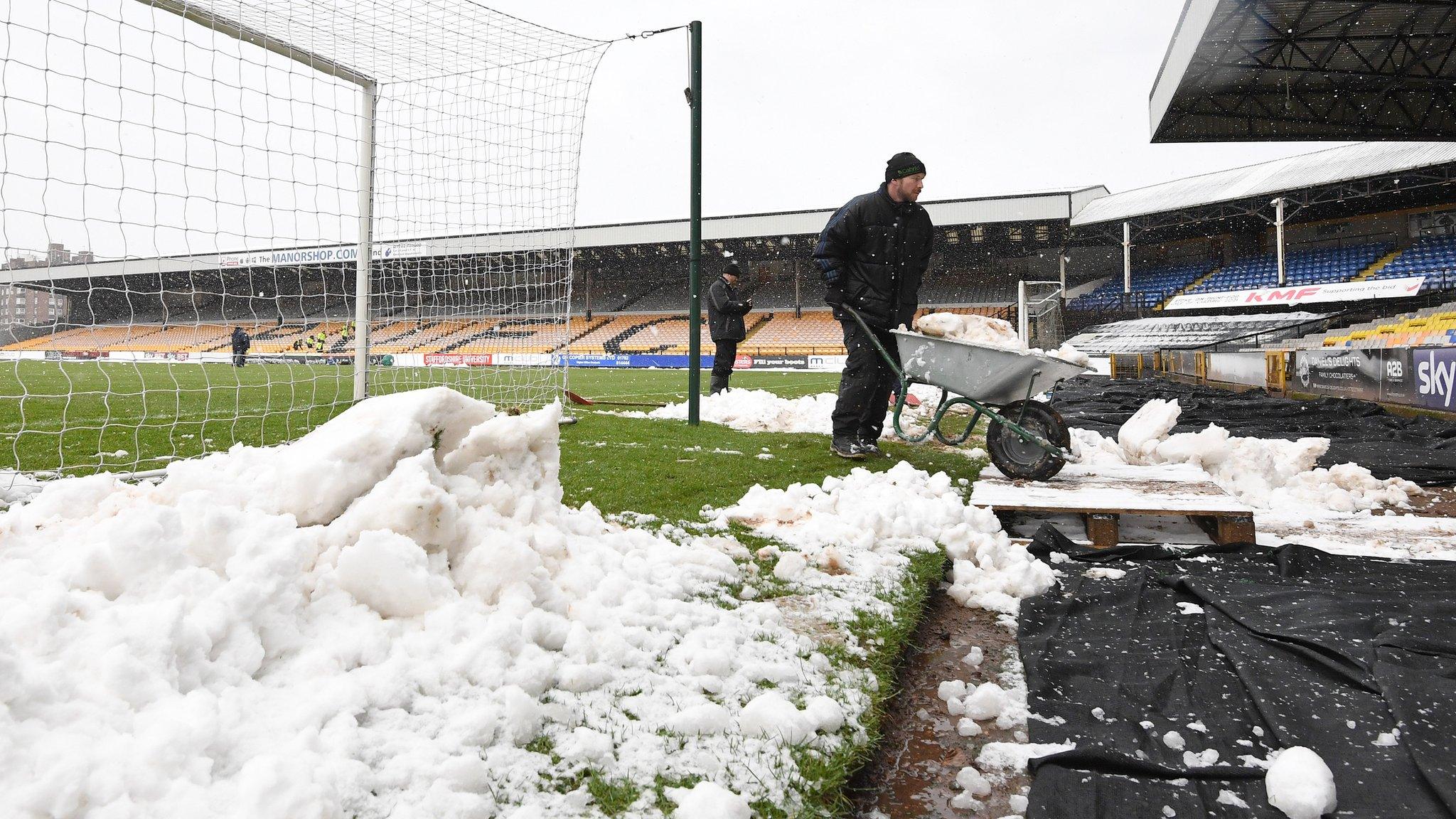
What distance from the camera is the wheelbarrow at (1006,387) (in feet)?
12.9

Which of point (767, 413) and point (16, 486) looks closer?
point (16, 486)

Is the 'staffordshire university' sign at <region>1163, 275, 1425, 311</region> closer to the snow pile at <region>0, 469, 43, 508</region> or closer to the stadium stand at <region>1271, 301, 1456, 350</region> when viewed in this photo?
the stadium stand at <region>1271, 301, 1456, 350</region>

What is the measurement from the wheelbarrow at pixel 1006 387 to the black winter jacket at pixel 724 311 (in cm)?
398

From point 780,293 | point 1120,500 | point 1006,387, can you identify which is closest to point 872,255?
point 1006,387

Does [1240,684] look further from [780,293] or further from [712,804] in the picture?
[780,293]

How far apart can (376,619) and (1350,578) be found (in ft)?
9.81

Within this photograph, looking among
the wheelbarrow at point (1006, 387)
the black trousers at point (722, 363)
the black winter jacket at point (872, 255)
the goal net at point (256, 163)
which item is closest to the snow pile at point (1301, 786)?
the wheelbarrow at point (1006, 387)

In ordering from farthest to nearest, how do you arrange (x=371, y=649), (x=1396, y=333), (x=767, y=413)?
(x=1396, y=333), (x=767, y=413), (x=371, y=649)

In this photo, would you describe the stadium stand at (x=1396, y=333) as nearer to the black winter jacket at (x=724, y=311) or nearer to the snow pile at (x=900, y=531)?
the black winter jacket at (x=724, y=311)

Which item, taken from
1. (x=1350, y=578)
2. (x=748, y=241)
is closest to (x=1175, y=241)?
(x=748, y=241)

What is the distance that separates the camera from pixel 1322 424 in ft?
23.3

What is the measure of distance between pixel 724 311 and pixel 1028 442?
4501 millimetres

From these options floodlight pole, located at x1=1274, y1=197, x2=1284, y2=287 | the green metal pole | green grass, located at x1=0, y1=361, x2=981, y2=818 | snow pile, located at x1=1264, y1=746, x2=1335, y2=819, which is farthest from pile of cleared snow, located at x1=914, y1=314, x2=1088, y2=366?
floodlight pole, located at x1=1274, y1=197, x2=1284, y2=287

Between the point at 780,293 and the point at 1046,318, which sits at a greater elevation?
the point at 780,293
